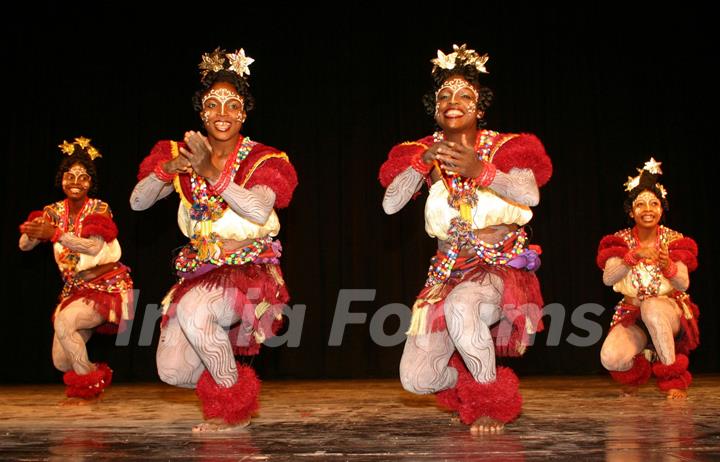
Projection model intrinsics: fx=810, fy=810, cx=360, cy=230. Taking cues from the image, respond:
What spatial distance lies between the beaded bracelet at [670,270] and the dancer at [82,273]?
310 centimetres

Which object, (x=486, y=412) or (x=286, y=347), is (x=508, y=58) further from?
(x=486, y=412)

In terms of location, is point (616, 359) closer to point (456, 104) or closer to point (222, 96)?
point (456, 104)

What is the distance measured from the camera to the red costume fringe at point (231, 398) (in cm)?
319

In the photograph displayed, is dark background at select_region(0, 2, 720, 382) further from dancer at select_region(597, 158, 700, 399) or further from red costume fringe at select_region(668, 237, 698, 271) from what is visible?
red costume fringe at select_region(668, 237, 698, 271)

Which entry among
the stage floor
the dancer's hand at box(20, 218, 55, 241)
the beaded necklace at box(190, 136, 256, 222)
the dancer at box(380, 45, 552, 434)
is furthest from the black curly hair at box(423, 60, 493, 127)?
the dancer's hand at box(20, 218, 55, 241)

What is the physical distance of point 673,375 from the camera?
4.44 m

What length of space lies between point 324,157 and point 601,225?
230 cm

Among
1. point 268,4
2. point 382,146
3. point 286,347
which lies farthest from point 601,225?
point 268,4

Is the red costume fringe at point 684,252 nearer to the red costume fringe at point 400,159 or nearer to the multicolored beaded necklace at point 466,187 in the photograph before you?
the multicolored beaded necklace at point 466,187

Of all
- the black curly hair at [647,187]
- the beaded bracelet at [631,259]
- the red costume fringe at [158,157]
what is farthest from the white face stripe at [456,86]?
the black curly hair at [647,187]

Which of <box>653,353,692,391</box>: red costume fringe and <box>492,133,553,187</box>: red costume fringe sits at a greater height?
<box>492,133,553,187</box>: red costume fringe

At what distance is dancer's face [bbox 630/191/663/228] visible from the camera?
15.2ft

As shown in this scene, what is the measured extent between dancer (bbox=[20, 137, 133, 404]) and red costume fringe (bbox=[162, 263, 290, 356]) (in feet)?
4.72

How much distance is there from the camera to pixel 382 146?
21.5 feet
